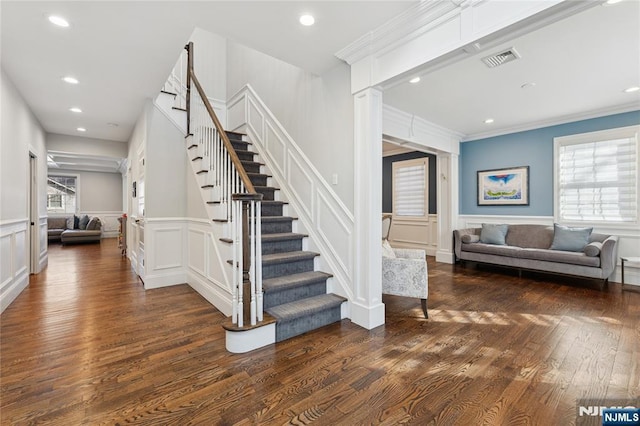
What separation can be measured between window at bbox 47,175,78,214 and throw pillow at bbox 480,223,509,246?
12.8 m

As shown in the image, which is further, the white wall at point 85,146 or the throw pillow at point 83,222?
the throw pillow at point 83,222

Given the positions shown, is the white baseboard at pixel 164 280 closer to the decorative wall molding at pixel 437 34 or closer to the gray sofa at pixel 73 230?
the decorative wall molding at pixel 437 34

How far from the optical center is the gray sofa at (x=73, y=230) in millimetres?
8680

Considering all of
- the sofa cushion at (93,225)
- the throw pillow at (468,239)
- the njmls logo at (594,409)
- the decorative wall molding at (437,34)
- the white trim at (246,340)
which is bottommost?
the njmls logo at (594,409)

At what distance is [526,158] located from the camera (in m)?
5.50

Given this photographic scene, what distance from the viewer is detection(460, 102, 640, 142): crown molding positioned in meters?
4.46

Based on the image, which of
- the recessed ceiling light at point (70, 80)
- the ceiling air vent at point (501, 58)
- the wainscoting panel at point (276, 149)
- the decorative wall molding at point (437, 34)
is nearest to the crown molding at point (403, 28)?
the decorative wall molding at point (437, 34)

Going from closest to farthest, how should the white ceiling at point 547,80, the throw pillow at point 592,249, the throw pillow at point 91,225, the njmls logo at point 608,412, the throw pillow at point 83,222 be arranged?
the njmls logo at point 608,412, the white ceiling at point 547,80, the throw pillow at point 592,249, the throw pillow at point 91,225, the throw pillow at point 83,222

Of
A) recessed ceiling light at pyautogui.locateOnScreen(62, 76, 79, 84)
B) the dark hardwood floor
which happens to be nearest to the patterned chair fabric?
the dark hardwood floor

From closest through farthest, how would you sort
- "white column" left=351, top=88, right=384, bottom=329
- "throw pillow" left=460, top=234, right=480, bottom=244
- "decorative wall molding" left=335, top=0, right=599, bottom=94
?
"decorative wall molding" left=335, top=0, right=599, bottom=94, "white column" left=351, top=88, right=384, bottom=329, "throw pillow" left=460, top=234, right=480, bottom=244

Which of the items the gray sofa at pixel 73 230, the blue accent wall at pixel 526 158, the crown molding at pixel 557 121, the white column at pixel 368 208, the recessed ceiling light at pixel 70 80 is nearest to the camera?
the white column at pixel 368 208

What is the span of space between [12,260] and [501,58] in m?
6.14

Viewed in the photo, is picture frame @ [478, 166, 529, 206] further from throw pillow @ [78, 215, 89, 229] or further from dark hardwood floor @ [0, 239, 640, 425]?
throw pillow @ [78, 215, 89, 229]

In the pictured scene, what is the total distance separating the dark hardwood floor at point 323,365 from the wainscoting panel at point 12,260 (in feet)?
0.59
